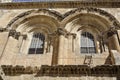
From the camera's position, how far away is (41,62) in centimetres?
1333

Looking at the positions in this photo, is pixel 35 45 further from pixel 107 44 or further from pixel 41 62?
pixel 107 44

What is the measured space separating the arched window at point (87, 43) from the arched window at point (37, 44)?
9.12 feet

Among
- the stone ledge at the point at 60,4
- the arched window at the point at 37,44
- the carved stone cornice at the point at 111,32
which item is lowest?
the arched window at the point at 37,44

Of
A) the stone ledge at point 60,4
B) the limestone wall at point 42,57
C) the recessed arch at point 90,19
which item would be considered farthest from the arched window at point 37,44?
the stone ledge at point 60,4

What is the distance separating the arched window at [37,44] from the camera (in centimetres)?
1500

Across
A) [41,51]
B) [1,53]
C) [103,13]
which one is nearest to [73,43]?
[41,51]

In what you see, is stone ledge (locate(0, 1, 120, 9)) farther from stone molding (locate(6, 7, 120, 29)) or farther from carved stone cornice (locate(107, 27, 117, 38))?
carved stone cornice (locate(107, 27, 117, 38))

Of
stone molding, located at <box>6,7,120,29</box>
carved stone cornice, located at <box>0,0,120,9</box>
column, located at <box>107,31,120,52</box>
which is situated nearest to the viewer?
column, located at <box>107,31,120,52</box>

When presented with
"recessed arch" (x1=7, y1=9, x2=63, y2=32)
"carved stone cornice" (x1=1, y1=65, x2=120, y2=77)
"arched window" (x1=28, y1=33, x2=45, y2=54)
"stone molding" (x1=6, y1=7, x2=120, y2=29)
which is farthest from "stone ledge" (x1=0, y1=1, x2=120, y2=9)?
"carved stone cornice" (x1=1, y1=65, x2=120, y2=77)

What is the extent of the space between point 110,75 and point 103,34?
192 inches

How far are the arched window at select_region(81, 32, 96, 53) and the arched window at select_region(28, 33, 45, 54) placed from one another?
278 centimetres

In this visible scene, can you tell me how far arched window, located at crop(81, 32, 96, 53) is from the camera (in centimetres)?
1484

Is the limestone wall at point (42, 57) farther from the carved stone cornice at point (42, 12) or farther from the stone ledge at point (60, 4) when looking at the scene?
the stone ledge at point (60, 4)

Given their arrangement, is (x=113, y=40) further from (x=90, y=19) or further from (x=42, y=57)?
(x=42, y=57)
